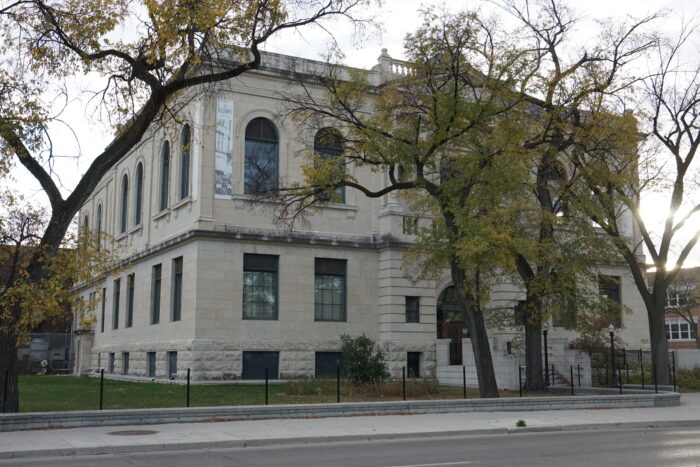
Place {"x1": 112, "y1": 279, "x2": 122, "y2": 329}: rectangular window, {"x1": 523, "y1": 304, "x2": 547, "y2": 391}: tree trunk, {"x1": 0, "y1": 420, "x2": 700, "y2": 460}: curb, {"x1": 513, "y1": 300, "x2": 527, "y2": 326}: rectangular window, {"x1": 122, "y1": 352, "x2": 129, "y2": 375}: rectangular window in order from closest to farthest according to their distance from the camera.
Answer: {"x1": 0, "y1": 420, "x2": 700, "y2": 460}: curb < {"x1": 523, "y1": 304, "x2": 547, "y2": 391}: tree trunk < {"x1": 513, "y1": 300, "x2": 527, "y2": 326}: rectangular window < {"x1": 122, "y1": 352, "x2": 129, "y2": 375}: rectangular window < {"x1": 112, "y1": 279, "x2": 122, "y2": 329}: rectangular window

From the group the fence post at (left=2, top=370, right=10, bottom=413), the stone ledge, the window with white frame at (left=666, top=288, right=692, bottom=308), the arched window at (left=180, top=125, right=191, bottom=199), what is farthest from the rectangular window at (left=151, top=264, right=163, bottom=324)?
the window with white frame at (left=666, top=288, right=692, bottom=308)

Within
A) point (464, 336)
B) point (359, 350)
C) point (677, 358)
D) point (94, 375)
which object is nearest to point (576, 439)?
point (359, 350)

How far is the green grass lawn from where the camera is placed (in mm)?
21206

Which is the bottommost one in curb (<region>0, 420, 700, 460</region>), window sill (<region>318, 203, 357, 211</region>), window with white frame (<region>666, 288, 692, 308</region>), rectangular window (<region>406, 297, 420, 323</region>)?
curb (<region>0, 420, 700, 460</region>)

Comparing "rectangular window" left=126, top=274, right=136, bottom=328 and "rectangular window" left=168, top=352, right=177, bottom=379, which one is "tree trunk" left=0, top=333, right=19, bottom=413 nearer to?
"rectangular window" left=168, top=352, right=177, bottom=379

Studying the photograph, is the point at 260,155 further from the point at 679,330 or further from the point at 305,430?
the point at 679,330

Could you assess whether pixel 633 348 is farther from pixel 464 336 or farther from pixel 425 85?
pixel 425 85

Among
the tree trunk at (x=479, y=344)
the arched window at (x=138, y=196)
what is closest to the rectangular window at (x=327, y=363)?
the tree trunk at (x=479, y=344)

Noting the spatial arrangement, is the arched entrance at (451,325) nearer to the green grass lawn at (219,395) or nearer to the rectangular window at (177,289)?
the green grass lawn at (219,395)

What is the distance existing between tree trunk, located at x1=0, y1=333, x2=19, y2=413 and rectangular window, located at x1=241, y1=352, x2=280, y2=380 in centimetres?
1495

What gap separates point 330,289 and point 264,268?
340 cm

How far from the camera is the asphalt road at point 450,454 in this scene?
11828 millimetres

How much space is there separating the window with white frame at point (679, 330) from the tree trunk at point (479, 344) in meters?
62.4

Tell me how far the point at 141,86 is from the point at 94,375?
29.3 metres
